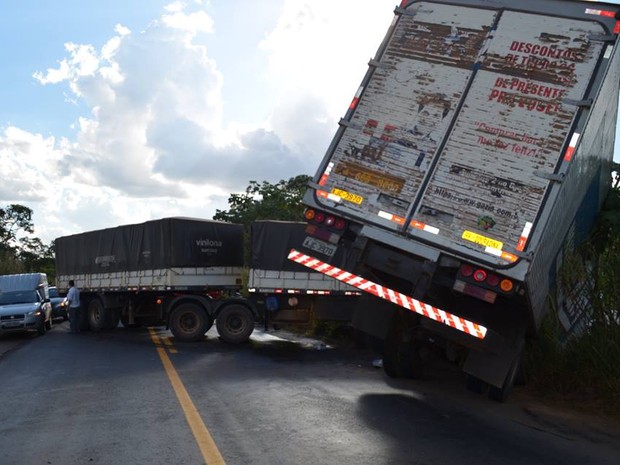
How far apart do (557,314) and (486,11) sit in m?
4.22

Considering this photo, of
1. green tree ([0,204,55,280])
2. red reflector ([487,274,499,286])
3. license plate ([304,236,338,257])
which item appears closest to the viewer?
red reflector ([487,274,499,286])

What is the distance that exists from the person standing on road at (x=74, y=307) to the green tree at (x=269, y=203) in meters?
12.1

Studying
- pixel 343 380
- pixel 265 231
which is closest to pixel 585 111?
pixel 343 380

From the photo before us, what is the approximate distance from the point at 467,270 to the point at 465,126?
1.67 metres

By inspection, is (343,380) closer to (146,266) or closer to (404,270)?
(404,270)

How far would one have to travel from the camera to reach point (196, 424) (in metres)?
6.82

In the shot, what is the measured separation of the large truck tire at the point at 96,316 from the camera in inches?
790

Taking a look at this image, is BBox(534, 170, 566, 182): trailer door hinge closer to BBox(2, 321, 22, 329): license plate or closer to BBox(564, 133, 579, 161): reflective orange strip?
BBox(564, 133, 579, 161): reflective orange strip

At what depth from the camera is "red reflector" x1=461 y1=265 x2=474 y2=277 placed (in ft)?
24.4

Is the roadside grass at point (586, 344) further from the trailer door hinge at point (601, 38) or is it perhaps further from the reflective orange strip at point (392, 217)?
the trailer door hinge at point (601, 38)

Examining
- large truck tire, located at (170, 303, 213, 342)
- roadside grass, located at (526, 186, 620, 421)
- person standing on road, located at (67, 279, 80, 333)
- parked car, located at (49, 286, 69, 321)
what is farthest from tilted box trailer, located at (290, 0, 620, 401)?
parked car, located at (49, 286, 69, 321)

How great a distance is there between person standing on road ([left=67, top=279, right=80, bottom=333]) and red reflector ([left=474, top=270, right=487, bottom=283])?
50.0ft

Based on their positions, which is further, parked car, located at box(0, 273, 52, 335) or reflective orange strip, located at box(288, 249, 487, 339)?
parked car, located at box(0, 273, 52, 335)

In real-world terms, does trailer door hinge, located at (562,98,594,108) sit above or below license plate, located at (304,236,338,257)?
above
